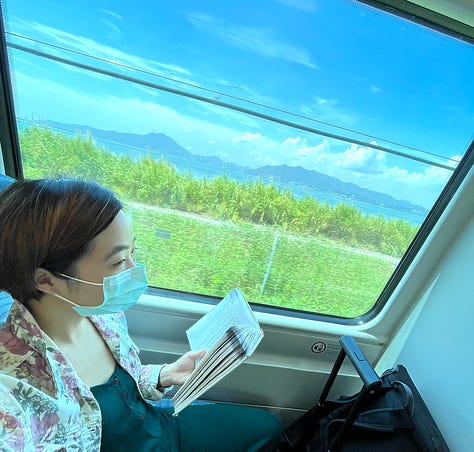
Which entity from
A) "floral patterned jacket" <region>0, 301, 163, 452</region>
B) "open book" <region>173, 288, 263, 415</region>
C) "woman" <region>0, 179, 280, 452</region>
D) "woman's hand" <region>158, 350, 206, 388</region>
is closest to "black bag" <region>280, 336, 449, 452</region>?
"open book" <region>173, 288, 263, 415</region>

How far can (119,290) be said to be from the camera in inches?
35.9

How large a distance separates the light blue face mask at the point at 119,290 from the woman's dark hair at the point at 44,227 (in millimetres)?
71

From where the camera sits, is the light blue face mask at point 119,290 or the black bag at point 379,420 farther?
the black bag at point 379,420

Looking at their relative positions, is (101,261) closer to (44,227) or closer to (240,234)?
(44,227)

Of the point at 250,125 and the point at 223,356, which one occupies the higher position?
the point at 250,125

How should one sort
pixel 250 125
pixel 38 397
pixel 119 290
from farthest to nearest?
1. pixel 250 125
2. pixel 119 290
3. pixel 38 397

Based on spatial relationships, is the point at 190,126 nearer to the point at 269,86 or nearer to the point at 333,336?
the point at 269,86

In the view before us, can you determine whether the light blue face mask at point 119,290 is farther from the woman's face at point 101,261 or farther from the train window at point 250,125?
the train window at point 250,125

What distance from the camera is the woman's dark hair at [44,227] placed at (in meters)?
0.78

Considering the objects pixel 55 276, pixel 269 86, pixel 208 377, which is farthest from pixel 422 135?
pixel 55 276

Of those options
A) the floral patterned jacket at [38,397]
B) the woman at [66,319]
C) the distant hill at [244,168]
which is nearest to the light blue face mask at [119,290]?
the woman at [66,319]

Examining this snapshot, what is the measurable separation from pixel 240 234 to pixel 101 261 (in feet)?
2.62

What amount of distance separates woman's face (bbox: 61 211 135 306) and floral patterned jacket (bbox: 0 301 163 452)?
12 cm

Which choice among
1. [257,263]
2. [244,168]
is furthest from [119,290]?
[257,263]
